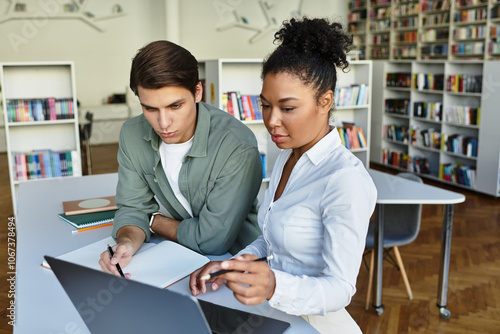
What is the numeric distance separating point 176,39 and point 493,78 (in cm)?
639

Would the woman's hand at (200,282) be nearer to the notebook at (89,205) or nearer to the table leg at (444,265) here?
the notebook at (89,205)

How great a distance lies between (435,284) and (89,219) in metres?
2.41

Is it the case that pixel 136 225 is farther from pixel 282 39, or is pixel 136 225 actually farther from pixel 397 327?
pixel 397 327

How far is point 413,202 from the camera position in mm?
2543

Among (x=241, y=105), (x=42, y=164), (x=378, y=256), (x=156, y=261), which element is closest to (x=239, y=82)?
(x=241, y=105)

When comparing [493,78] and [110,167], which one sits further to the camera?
[110,167]

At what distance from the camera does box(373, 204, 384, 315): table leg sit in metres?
2.66

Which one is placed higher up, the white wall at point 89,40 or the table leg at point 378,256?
the white wall at point 89,40

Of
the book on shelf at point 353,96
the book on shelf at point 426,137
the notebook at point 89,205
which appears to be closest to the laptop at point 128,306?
the notebook at point 89,205

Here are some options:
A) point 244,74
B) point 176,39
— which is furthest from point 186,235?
point 176,39

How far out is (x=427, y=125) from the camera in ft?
21.9

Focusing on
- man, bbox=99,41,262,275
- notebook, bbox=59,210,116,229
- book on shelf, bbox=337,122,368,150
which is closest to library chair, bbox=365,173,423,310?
man, bbox=99,41,262,275

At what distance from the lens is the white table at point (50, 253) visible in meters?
1.08

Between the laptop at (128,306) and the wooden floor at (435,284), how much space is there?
1973 mm
